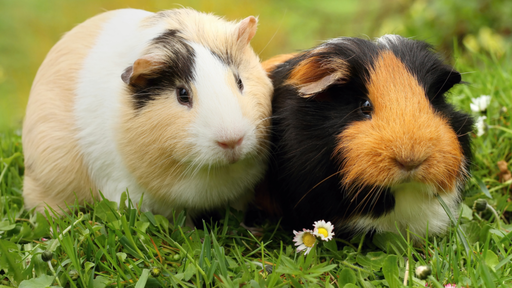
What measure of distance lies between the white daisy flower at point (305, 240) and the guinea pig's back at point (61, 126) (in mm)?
1299

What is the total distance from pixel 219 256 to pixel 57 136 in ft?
4.51

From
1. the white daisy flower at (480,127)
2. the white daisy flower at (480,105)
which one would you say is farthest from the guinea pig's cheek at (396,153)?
the white daisy flower at (480,105)

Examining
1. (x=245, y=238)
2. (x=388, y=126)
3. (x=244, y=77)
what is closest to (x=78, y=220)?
(x=245, y=238)

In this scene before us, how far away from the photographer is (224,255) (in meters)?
2.26

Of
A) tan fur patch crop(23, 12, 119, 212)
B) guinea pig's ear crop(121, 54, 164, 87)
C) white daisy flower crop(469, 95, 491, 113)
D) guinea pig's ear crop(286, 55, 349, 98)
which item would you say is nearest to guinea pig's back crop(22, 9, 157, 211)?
tan fur patch crop(23, 12, 119, 212)

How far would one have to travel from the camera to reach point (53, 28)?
275 inches

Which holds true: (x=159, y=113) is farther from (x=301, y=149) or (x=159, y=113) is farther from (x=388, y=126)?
(x=388, y=126)

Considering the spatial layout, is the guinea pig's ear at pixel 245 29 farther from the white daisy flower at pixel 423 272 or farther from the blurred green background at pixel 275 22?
the blurred green background at pixel 275 22

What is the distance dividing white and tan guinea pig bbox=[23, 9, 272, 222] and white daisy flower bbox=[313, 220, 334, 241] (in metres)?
0.49

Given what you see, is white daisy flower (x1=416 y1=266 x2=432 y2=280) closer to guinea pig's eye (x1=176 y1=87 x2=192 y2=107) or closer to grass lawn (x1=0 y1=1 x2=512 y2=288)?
grass lawn (x1=0 y1=1 x2=512 y2=288)

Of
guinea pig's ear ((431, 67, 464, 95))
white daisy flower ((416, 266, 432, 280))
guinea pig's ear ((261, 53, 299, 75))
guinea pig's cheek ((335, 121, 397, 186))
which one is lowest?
white daisy flower ((416, 266, 432, 280))

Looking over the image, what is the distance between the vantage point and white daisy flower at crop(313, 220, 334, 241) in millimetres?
2377

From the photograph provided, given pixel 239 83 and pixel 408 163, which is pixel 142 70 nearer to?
pixel 239 83

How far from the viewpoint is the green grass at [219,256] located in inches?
84.0
